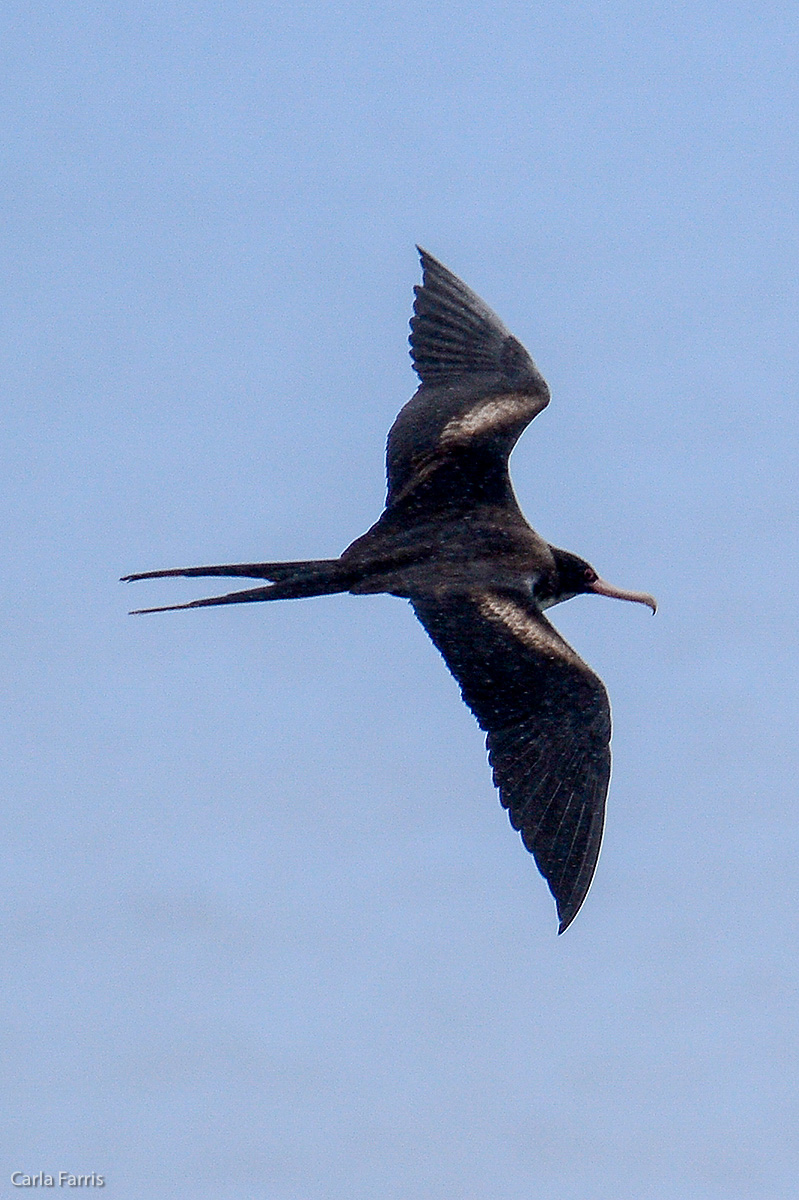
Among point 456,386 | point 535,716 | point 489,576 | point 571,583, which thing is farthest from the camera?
point 456,386

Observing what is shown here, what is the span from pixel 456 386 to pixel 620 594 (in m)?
1.62

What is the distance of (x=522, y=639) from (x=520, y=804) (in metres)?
0.92

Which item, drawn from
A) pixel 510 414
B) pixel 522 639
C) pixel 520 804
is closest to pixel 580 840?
pixel 520 804

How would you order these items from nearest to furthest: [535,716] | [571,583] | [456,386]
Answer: [535,716]
[571,583]
[456,386]

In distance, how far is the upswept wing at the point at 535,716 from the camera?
1083 centimetres

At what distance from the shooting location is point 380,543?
12.3m

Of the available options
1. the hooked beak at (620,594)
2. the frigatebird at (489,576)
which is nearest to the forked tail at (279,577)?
the frigatebird at (489,576)

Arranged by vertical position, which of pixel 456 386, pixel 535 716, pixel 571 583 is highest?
pixel 456 386

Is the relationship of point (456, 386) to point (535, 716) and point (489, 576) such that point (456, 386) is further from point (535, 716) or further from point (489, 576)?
point (535, 716)

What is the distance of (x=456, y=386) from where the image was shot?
44.7 ft

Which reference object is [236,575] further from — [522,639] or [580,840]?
[580,840]

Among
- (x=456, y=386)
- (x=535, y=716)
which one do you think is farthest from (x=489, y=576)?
(x=456, y=386)

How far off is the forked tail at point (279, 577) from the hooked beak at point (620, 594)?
1.76 meters

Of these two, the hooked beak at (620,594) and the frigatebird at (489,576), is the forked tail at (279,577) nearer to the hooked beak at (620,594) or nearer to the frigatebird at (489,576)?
the frigatebird at (489,576)
